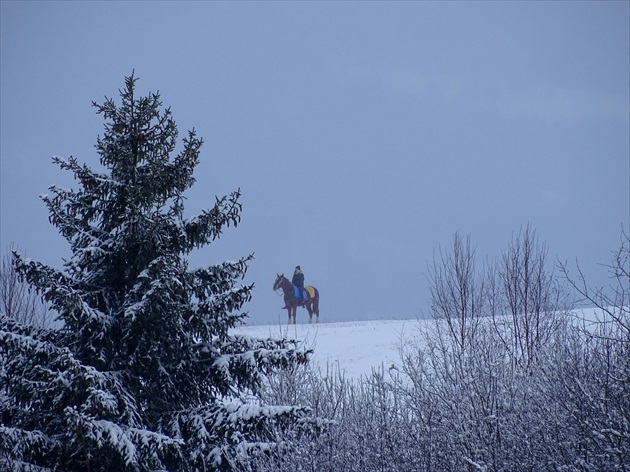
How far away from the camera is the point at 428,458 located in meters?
11.8

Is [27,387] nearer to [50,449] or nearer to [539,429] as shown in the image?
[50,449]

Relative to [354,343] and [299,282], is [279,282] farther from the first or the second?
[354,343]

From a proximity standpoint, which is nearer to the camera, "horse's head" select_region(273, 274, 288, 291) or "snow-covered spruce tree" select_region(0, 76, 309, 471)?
"snow-covered spruce tree" select_region(0, 76, 309, 471)

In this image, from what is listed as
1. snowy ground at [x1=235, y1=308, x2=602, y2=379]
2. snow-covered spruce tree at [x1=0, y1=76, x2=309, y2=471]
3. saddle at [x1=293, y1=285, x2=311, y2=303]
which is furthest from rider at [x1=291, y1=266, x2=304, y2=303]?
snow-covered spruce tree at [x1=0, y1=76, x2=309, y2=471]

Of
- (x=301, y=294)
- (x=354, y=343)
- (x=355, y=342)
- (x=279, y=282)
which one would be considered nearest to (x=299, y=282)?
(x=301, y=294)

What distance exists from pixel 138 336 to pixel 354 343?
1894cm

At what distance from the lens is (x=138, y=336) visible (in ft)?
31.2

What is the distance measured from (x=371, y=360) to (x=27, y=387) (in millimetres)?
17093

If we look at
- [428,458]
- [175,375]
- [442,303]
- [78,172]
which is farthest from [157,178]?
[442,303]

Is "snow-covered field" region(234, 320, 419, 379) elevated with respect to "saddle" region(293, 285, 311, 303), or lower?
lower

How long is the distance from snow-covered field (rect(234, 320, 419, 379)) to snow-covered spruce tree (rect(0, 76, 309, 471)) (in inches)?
450

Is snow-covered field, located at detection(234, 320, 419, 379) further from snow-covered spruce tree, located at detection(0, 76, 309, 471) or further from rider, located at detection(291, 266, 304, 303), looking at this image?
snow-covered spruce tree, located at detection(0, 76, 309, 471)

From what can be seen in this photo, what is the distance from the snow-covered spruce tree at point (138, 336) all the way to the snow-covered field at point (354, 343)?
11.4 m

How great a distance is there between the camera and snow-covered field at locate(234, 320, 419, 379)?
943 inches
